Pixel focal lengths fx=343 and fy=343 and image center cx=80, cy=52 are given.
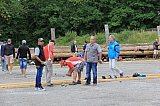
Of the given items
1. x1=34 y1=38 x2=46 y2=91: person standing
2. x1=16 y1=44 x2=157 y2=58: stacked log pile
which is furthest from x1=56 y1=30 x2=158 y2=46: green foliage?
x1=34 y1=38 x2=46 y2=91: person standing

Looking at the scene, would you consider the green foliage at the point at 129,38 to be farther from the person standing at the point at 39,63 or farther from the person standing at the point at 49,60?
the person standing at the point at 39,63

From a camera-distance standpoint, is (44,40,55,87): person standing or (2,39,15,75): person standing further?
(2,39,15,75): person standing

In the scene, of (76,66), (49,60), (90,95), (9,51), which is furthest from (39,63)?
(9,51)

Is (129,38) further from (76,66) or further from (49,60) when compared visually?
(49,60)

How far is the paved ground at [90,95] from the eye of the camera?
951 cm

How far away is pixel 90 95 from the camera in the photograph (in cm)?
1072

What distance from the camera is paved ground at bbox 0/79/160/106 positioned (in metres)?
9.51

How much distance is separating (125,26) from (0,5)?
17.8 metres

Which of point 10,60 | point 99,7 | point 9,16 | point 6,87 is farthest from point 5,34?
point 6,87

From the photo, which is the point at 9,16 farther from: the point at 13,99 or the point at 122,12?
the point at 13,99

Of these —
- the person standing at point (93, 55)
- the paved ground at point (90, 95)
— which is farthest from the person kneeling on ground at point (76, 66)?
the paved ground at point (90, 95)

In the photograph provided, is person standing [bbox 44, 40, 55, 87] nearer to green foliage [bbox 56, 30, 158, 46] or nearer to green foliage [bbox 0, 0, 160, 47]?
green foliage [bbox 56, 30, 158, 46]

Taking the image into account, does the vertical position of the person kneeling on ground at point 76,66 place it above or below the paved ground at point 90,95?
above

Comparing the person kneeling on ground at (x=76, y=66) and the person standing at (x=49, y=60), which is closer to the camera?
the person standing at (x=49, y=60)
